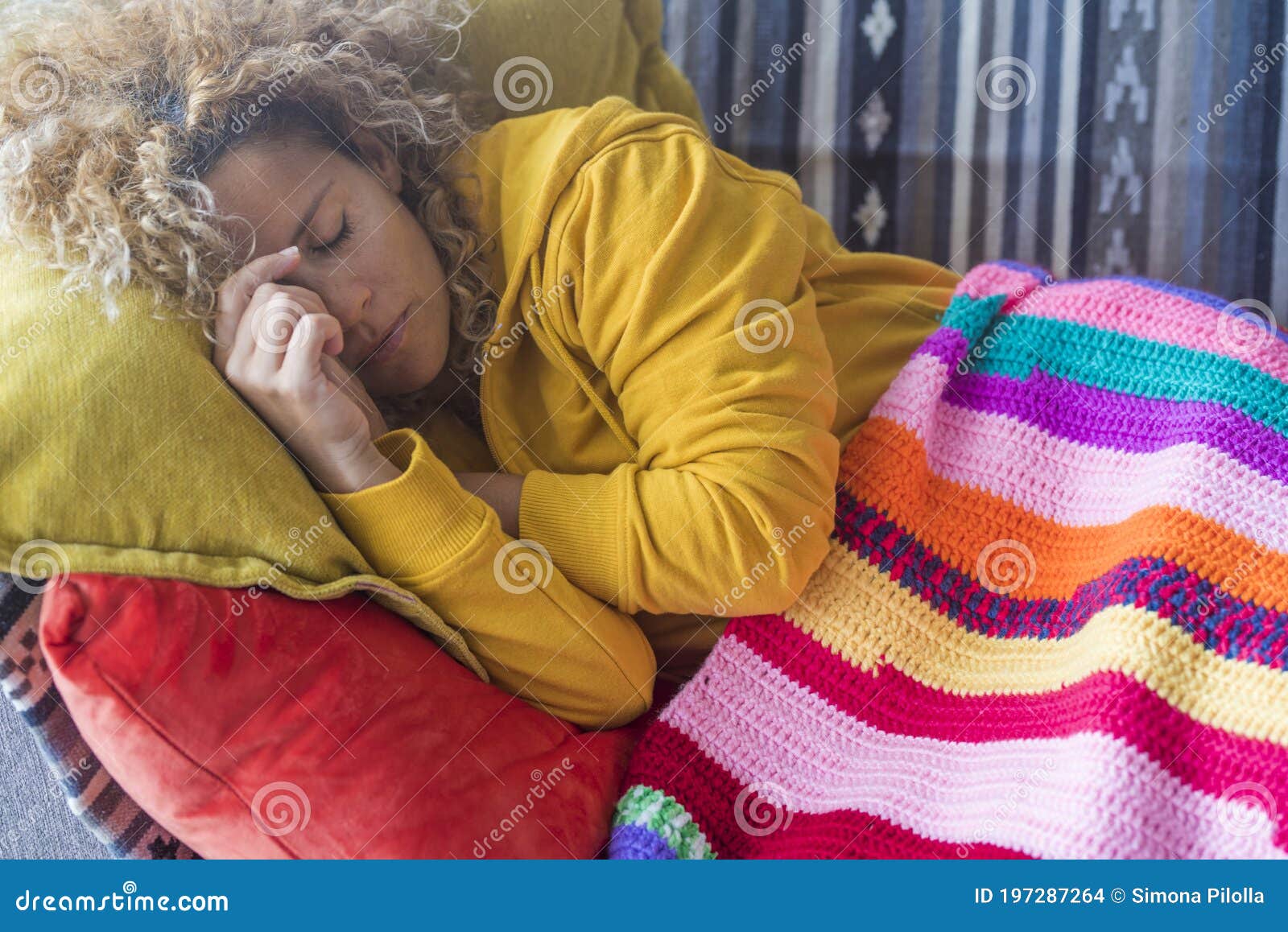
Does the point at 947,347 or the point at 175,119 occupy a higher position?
the point at 175,119

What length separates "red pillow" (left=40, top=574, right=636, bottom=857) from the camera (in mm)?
757

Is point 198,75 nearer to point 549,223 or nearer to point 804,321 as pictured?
point 549,223

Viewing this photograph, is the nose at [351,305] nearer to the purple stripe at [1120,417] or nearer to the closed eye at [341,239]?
the closed eye at [341,239]

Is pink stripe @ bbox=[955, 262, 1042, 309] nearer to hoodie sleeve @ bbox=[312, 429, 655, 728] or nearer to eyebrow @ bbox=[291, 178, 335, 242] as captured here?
hoodie sleeve @ bbox=[312, 429, 655, 728]

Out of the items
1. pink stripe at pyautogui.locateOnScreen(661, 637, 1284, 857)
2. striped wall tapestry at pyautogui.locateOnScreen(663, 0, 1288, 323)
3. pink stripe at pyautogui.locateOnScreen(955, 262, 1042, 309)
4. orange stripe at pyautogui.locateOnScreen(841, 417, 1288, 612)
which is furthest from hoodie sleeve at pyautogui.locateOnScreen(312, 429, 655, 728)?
striped wall tapestry at pyautogui.locateOnScreen(663, 0, 1288, 323)

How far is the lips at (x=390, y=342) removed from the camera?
0.95 meters

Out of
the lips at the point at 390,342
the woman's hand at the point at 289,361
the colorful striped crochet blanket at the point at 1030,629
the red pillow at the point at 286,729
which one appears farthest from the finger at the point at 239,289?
the colorful striped crochet blanket at the point at 1030,629

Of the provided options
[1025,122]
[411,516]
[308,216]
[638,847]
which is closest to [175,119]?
[308,216]

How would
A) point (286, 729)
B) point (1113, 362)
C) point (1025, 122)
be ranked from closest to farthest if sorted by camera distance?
point (286, 729)
point (1113, 362)
point (1025, 122)

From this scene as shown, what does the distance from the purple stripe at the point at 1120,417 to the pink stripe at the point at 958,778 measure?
0.30 metres

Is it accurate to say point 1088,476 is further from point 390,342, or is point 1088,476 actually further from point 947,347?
point 390,342

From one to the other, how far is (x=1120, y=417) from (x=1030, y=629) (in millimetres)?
218

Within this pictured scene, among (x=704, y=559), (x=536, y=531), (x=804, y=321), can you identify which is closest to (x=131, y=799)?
(x=536, y=531)

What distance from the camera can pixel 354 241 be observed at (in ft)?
2.97
